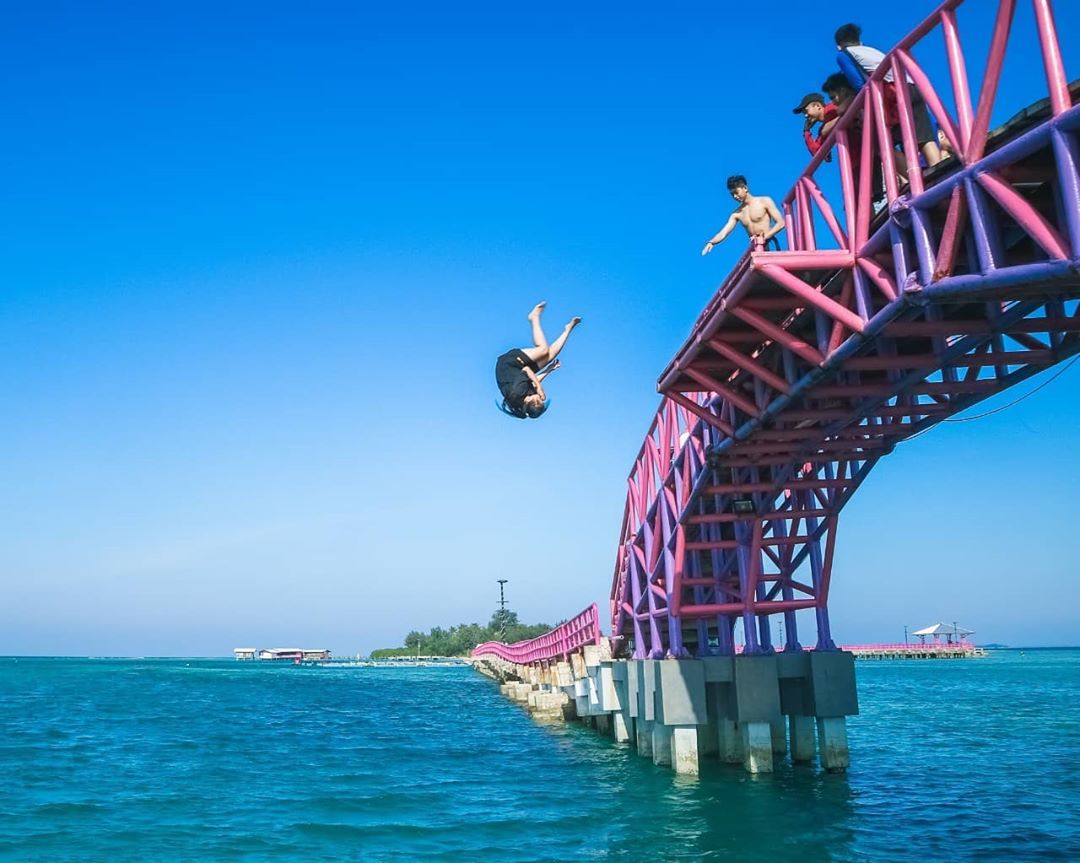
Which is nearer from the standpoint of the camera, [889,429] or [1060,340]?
[1060,340]

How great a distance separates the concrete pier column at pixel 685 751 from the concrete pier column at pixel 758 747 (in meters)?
1.32

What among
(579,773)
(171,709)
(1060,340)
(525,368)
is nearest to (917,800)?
(579,773)

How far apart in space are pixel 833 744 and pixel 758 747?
2.31 m

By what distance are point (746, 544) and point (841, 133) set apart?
42.3ft

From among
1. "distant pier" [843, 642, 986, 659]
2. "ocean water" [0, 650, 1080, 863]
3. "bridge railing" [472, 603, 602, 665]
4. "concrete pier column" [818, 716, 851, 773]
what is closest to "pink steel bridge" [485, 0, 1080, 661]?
"concrete pier column" [818, 716, 851, 773]

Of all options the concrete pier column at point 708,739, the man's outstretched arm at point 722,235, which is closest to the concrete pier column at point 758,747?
the concrete pier column at point 708,739

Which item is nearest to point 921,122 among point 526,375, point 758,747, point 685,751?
point 526,375

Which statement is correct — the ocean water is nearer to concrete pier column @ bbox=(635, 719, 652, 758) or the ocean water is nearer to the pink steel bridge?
Result: concrete pier column @ bbox=(635, 719, 652, 758)

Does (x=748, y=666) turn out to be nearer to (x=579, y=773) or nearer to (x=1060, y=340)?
(x=579, y=773)

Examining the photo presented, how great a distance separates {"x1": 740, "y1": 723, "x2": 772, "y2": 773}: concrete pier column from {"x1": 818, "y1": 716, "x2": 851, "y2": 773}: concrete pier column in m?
1.60

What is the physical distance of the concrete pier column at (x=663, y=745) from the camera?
26.5 meters

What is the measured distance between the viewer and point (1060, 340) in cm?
1373

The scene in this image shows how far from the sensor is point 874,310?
1377cm

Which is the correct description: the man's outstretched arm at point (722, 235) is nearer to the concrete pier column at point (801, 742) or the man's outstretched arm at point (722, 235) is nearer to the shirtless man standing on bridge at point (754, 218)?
the shirtless man standing on bridge at point (754, 218)
